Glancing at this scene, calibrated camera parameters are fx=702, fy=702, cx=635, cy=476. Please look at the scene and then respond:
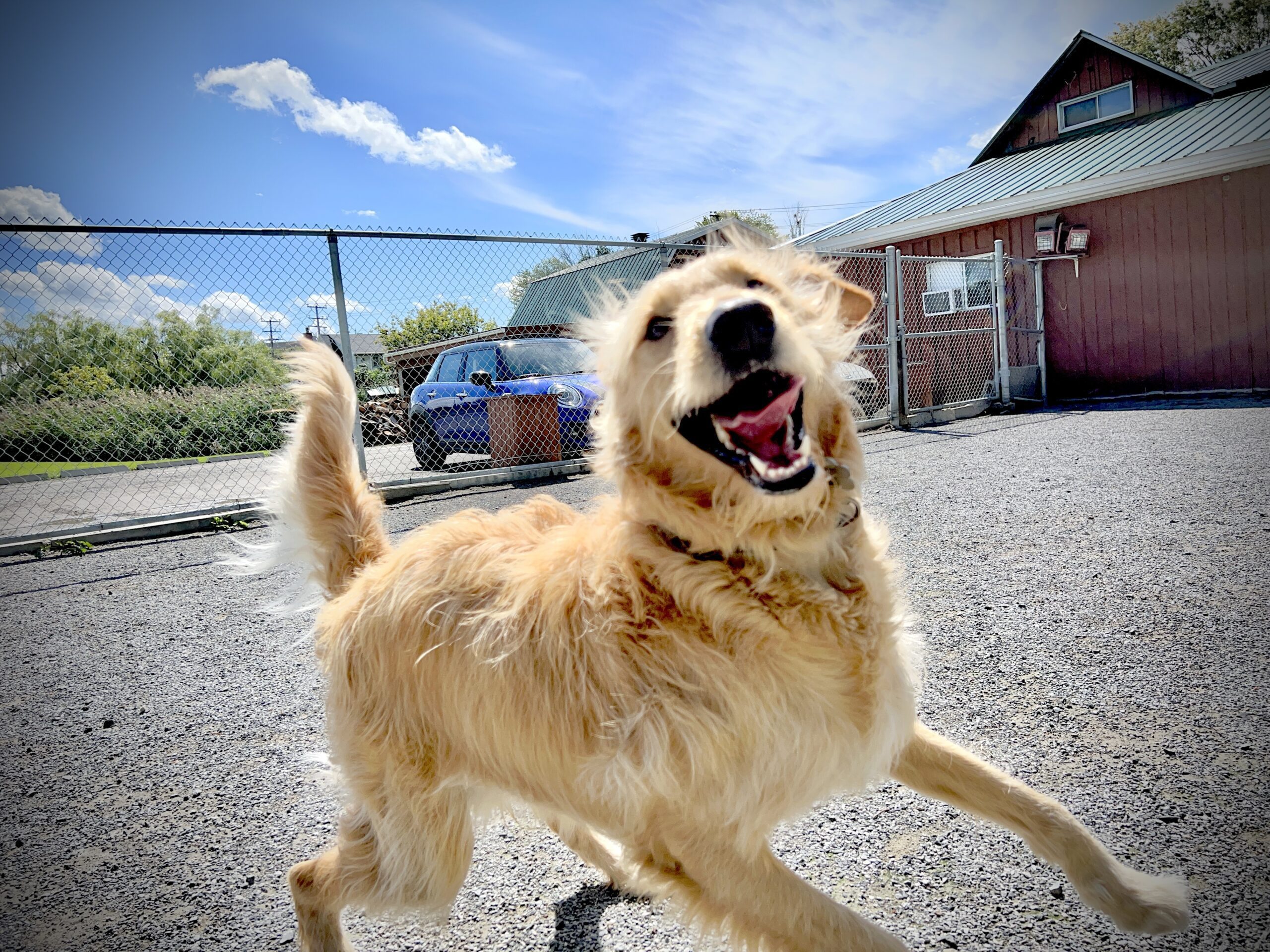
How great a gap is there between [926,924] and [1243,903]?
73 centimetres

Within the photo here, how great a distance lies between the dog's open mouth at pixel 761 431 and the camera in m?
1.48

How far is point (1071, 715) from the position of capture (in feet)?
8.15

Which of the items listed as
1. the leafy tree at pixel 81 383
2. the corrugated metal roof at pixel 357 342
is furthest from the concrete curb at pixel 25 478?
the corrugated metal roof at pixel 357 342

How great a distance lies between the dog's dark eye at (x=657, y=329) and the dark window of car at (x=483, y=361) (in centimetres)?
758

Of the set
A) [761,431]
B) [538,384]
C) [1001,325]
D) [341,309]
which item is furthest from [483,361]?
[1001,325]

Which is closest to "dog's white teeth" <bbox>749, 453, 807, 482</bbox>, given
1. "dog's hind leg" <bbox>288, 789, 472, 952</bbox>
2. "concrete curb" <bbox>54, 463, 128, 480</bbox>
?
"dog's hind leg" <bbox>288, 789, 472, 952</bbox>

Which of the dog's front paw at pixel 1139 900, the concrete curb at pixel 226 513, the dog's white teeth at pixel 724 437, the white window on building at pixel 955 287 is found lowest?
the dog's front paw at pixel 1139 900

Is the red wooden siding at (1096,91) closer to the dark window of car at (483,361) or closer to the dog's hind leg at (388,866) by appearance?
the dark window of car at (483,361)

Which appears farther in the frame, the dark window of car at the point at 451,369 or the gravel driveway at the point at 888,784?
the dark window of car at the point at 451,369

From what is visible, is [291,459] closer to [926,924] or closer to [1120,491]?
[926,924]

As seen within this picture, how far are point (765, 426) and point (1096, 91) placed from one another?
1943 centimetres

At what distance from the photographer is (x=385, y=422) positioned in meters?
12.4

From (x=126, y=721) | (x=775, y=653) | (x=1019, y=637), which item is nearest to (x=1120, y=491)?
(x=1019, y=637)

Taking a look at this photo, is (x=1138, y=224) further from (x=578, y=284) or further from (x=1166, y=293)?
(x=578, y=284)
